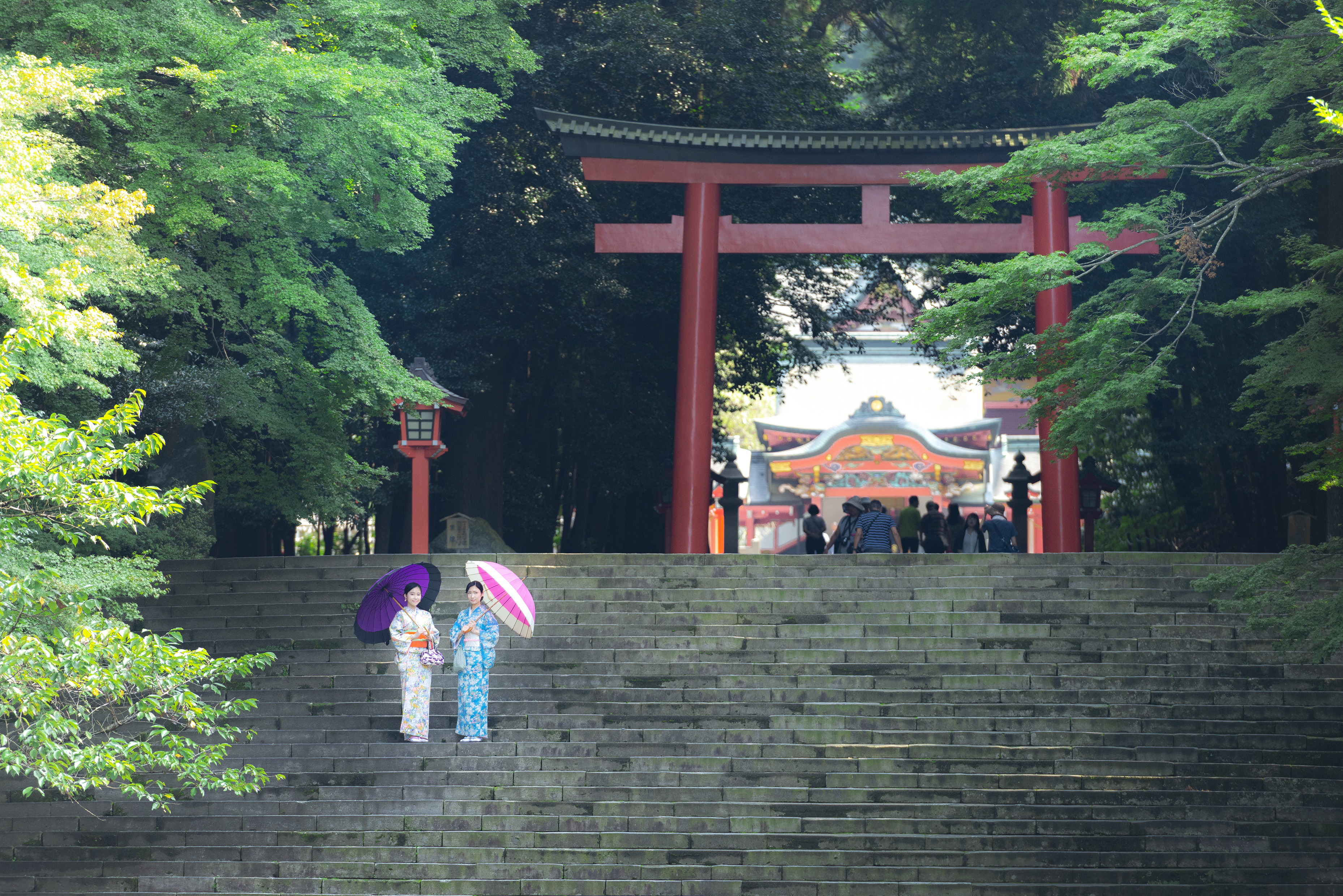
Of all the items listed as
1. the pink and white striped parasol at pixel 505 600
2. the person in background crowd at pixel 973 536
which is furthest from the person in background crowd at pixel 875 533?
the pink and white striped parasol at pixel 505 600

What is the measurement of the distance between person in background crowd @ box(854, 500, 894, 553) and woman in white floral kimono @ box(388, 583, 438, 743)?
5.61m

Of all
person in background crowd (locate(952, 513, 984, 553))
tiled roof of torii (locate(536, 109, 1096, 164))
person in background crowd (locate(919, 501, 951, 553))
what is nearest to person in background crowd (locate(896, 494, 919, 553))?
person in background crowd (locate(919, 501, 951, 553))

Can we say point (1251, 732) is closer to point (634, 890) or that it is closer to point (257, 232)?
point (634, 890)

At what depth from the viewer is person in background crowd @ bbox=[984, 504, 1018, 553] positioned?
1470 cm

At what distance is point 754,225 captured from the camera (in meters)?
14.7

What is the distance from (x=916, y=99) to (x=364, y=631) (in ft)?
42.4

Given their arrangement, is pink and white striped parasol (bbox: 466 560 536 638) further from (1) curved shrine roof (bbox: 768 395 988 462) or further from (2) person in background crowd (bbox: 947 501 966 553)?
(1) curved shrine roof (bbox: 768 395 988 462)

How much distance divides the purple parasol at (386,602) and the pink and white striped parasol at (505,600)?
39 cm

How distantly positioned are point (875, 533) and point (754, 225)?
4.02 meters

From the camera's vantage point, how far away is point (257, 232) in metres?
11.4

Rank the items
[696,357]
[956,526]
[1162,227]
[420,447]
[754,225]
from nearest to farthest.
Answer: [1162,227] < [420,447] < [696,357] < [754,225] < [956,526]

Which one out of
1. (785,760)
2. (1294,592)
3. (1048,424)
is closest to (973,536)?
(1048,424)

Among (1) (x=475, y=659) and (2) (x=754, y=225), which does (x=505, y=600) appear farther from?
(2) (x=754, y=225)

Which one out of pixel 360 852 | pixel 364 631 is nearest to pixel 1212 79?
pixel 364 631
